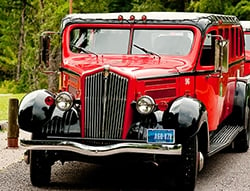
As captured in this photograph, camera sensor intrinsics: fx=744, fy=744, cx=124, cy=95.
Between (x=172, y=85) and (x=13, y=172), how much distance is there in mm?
2543

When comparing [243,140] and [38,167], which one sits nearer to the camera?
[38,167]

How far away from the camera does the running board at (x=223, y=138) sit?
9.93 meters

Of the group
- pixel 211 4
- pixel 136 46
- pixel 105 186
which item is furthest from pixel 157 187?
pixel 211 4

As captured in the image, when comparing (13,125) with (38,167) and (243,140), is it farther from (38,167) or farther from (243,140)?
(243,140)

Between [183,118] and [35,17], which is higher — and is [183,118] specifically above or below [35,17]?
above

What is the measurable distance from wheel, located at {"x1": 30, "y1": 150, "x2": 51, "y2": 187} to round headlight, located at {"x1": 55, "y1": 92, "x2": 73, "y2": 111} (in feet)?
2.04

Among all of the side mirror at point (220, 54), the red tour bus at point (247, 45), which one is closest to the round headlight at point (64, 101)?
the side mirror at point (220, 54)

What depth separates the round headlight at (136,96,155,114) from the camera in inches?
339

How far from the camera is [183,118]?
8.47 metres

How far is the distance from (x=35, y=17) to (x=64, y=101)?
3165 centimetres

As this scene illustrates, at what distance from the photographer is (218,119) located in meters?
11.0

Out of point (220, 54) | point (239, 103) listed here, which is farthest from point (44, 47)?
point (239, 103)

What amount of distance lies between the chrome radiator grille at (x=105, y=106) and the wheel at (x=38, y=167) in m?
0.74

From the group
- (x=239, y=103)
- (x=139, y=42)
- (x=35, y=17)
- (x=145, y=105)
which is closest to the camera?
(x=145, y=105)
